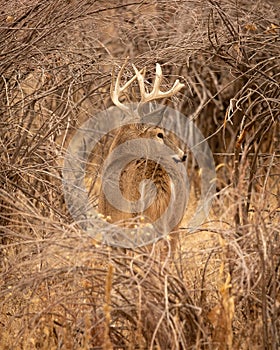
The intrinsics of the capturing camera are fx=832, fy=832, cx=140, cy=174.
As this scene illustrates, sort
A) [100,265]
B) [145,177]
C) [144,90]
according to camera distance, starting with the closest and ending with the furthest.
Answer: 1. [100,265]
2. [144,90]
3. [145,177]

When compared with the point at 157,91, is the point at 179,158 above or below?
below

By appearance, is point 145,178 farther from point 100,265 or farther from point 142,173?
point 100,265

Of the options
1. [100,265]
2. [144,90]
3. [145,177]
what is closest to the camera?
[100,265]

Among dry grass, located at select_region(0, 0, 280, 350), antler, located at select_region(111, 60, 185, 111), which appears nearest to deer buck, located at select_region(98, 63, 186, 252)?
antler, located at select_region(111, 60, 185, 111)

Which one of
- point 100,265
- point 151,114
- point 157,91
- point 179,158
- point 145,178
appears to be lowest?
point 145,178

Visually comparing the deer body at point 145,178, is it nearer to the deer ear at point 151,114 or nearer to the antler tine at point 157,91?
the deer ear at point 151,114

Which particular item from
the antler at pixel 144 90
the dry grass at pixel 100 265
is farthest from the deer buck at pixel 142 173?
the dry grass at pixel 100 265

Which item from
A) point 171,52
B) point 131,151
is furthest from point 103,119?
point 171,52

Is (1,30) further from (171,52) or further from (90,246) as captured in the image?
(90,246)

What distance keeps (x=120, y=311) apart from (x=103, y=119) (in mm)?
4192

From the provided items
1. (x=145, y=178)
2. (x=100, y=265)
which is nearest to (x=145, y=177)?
(x=145, y=178)

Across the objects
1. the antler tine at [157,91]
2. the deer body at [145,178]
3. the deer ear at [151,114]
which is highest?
the antler tine at [157,91]

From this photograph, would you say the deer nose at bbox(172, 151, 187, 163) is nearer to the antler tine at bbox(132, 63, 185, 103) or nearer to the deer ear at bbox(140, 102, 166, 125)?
the deer ear at bbox(140, 102, 166, 125)

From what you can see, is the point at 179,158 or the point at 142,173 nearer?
the point at 179,158
